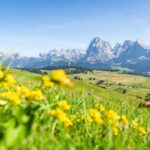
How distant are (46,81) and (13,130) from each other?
705mm

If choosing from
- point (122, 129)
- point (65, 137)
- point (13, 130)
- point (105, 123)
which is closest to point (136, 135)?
point (122, 129)

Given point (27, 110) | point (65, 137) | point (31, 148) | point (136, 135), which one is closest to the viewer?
point (31, 148)

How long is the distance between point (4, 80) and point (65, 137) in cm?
105

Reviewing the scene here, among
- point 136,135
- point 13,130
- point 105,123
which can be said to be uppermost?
point 13,130

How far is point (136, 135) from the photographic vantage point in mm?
5973

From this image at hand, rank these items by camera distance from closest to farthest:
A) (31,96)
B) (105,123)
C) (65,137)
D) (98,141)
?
(31,96) → (65,137) → (98,141) → (105,123)

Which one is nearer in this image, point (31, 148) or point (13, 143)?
point (13, 143)

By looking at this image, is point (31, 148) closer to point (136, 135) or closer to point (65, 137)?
point (65, 137)

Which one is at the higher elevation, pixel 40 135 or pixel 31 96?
pixel 31 96

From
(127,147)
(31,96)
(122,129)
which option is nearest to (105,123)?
(127,147)

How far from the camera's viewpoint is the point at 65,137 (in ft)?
13.5

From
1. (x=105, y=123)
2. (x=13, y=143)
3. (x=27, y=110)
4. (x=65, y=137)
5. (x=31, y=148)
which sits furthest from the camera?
(x=105, y=123)

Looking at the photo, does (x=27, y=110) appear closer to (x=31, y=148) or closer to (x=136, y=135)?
(x=31, y=148)

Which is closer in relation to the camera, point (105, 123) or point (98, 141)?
point (98, 141)
